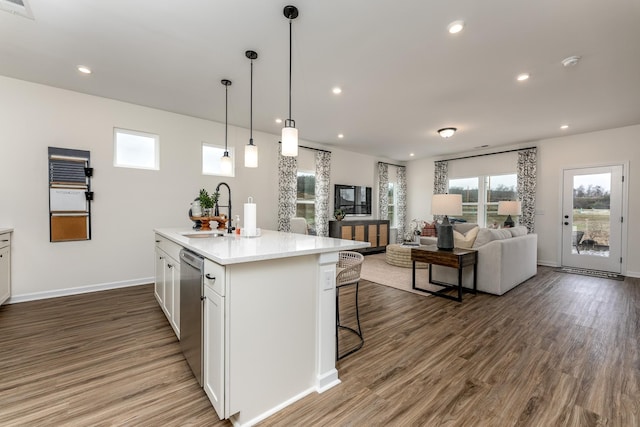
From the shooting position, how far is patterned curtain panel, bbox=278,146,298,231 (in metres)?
5.85

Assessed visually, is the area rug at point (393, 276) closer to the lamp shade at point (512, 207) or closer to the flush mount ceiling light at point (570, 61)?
the lamp shade at point (512, 207)

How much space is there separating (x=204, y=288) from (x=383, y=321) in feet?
6.59

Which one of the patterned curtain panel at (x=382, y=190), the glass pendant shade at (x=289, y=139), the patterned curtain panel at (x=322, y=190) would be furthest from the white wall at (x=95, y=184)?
the patterned curtain panel at (x=382, y=190)

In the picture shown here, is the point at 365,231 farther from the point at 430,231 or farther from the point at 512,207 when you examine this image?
the point at 512,207

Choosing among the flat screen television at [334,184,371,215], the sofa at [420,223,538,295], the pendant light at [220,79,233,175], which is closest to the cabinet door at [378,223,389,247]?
the flat screen television at [334,184,371,215]

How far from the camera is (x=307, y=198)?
6691 millimetres

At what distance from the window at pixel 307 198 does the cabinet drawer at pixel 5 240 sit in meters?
4.57

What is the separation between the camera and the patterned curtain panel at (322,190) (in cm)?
664

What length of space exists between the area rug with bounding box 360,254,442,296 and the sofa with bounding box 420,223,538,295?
30cm

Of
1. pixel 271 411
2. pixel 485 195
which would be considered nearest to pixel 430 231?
pixel 485 195

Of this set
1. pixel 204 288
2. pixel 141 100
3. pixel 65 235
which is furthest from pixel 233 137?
pixel 204 288

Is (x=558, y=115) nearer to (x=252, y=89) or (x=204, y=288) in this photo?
(x=252, y=89)

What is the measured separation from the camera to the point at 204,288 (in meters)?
1.68

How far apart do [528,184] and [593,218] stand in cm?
128
